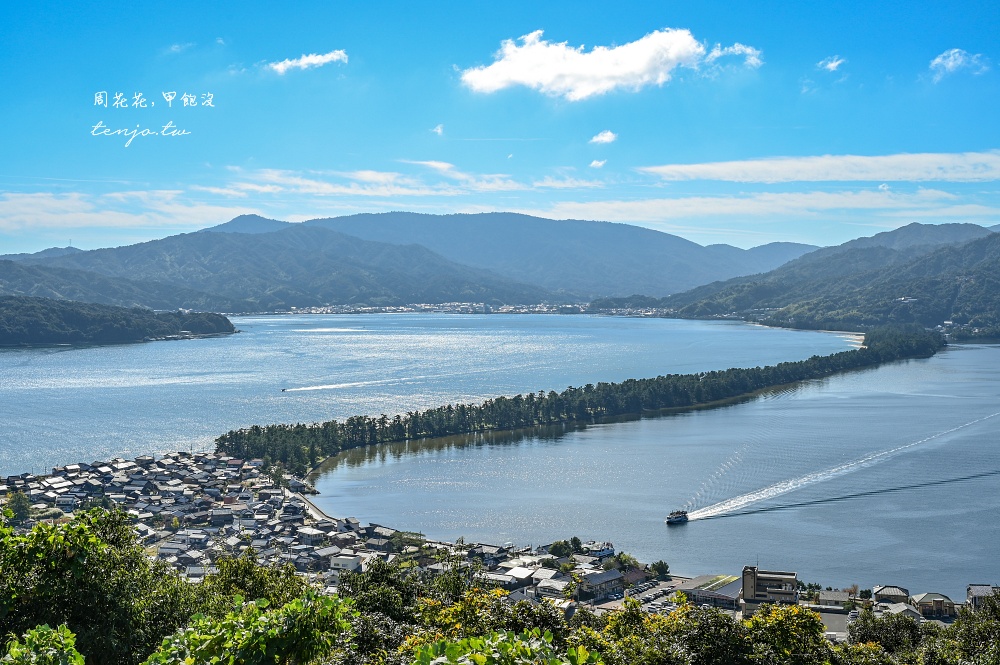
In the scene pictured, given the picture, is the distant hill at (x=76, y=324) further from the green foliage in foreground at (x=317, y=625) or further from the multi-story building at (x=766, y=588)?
the green foliage in foreground at (x=317, y=625)

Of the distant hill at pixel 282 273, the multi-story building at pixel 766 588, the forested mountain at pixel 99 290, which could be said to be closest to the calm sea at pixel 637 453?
the multi-story building at pixel 766 588

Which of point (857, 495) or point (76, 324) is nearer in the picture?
point (857, 495)

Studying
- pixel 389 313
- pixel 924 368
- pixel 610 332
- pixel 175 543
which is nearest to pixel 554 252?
pixel 389 313

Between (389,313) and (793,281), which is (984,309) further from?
(389,313)

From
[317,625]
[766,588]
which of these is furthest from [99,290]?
[317,625]

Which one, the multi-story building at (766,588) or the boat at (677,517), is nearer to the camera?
the multi-story building at (766,588)

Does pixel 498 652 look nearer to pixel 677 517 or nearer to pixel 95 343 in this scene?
pixel 677 517

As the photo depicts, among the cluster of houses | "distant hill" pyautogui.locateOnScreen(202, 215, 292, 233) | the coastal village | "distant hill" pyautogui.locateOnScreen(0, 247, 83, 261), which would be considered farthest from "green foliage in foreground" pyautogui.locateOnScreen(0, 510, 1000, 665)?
"distant hill" pyautogui.locateOnScreen(202, 215, 292, 233)
